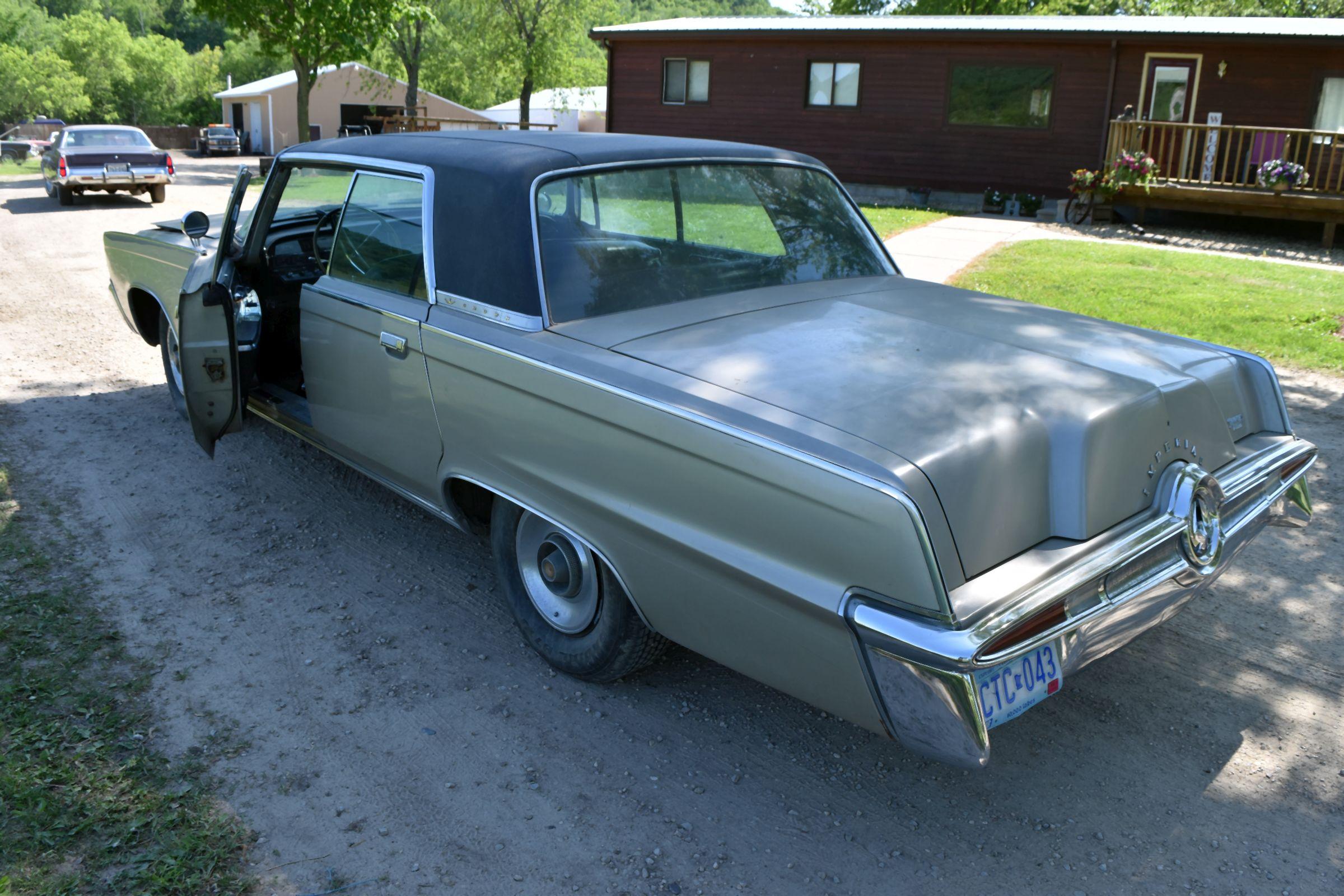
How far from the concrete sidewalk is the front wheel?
7335mm

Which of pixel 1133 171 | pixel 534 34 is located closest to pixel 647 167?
pixel 1133 171

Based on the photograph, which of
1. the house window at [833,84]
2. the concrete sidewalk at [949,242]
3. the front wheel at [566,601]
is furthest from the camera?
the house window at [833,84]

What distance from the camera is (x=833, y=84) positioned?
21.2m

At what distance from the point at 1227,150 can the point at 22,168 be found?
105 feet

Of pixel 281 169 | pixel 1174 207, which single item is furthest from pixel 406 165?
pixel 1174 207

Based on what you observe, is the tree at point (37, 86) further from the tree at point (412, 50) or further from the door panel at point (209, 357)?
the door panel at point (209, 357)

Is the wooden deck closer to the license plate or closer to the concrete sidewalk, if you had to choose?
the concrete sidewalk

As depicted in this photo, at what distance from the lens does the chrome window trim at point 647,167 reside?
3.33 m

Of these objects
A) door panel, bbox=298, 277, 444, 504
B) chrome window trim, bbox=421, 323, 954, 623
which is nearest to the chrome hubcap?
door panel, bbox=298, 277, 444, 504

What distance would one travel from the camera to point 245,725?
3201mm

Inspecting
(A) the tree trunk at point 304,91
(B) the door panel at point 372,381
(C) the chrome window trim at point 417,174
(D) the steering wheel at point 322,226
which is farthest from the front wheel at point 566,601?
(A) the tree trunk at point 304,91

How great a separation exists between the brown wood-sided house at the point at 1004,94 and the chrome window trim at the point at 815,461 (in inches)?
592

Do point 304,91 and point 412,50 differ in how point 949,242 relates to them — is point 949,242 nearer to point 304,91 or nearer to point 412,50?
point 304,91

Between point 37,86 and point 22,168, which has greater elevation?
point 37,86
